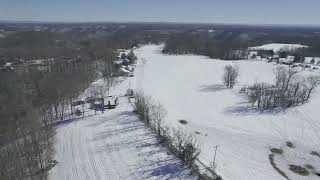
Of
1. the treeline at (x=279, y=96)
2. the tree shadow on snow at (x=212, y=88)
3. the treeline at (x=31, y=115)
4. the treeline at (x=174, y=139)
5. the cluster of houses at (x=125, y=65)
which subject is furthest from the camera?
the cluster of houses at (x=125, y=65)

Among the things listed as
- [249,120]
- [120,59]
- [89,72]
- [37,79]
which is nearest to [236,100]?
[249,120]

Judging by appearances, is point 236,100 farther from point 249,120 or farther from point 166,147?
point 166,147

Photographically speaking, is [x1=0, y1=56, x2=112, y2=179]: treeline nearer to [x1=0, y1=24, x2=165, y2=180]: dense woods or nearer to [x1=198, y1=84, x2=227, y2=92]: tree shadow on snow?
[x1=0, y1=24, x2=165, y2=180]: dense woods

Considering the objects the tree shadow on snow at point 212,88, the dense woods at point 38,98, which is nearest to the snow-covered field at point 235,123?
the tree shadow on snow at point 212,88

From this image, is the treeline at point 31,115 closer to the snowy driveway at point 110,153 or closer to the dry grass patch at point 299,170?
the snowy driveway at point 110,153

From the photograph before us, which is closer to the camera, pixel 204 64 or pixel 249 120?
pixel 249 120

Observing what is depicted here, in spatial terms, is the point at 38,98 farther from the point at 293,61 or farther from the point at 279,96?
the point at 293,61

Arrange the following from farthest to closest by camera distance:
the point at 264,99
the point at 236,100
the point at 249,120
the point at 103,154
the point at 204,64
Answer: the point at 204,64 → the point at 236,100 → the point at 264,99 → the point at 249,120 → the point at 103,154
